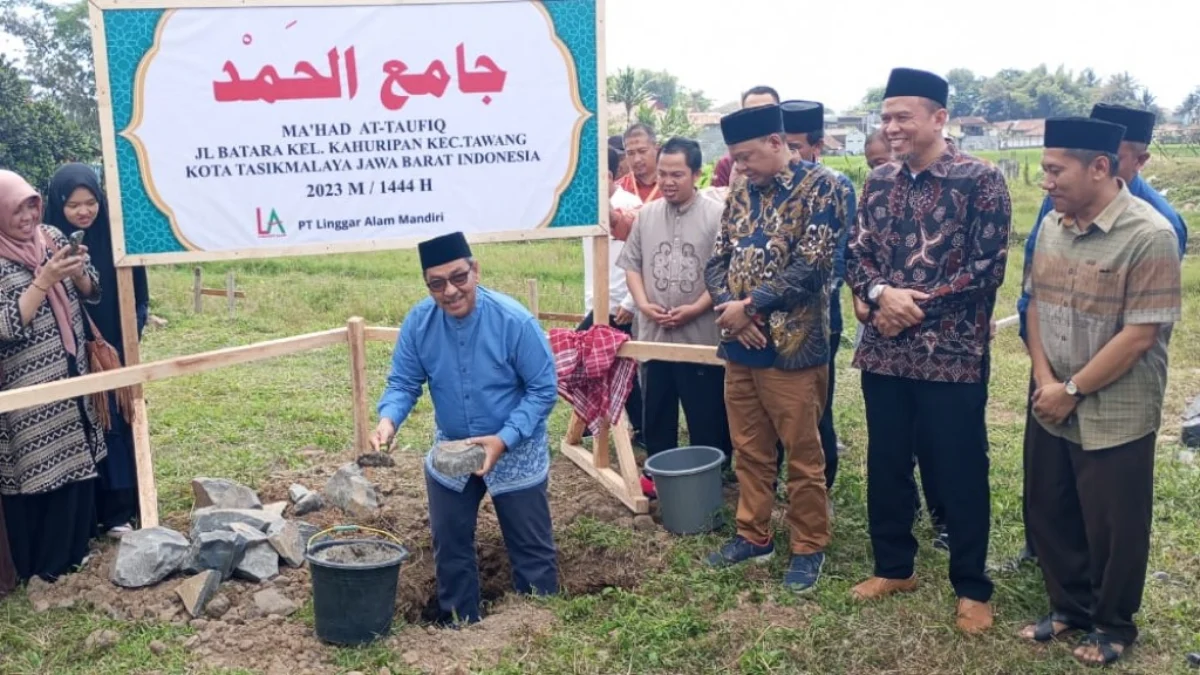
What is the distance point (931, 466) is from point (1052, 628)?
0.71m

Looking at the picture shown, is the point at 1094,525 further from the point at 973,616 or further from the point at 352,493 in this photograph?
the point at 352,493

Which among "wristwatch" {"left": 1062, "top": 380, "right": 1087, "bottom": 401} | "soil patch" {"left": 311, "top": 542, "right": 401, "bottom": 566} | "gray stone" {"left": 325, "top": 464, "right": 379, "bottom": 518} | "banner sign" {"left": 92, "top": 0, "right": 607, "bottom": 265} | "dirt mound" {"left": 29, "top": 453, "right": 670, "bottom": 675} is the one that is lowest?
"dirt mound" {"left": 29, "top": 453, "right": 670, "bottom": 675}

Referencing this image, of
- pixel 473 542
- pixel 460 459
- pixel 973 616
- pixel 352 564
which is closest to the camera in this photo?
pixel 352 564

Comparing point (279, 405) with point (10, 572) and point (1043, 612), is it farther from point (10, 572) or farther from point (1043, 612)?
point (1043, 612)

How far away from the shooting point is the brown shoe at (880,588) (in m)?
4.22

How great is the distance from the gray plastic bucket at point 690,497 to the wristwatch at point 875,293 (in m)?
1.27

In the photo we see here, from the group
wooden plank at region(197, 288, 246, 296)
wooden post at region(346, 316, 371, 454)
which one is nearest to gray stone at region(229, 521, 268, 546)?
wooden post at region(346, 316, 371, 454)

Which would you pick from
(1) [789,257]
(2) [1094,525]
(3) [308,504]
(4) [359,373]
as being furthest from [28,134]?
(2) [1094,525]

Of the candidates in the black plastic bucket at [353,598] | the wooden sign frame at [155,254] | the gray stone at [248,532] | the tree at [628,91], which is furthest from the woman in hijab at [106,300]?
the tree at [628,91]

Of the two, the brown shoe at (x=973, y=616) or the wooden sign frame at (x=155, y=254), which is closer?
the brown shoe at (x=973, y=616)

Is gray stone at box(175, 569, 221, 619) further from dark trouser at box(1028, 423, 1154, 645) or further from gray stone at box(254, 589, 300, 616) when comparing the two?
dark trouser at box(1028, 423, 1154, 645)

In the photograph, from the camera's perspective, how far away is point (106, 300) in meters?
5.02

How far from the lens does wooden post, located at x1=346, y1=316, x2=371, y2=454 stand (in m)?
5.73

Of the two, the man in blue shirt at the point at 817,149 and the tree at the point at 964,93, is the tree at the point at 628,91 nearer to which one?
the man in blue shirt at the point at 817,149
